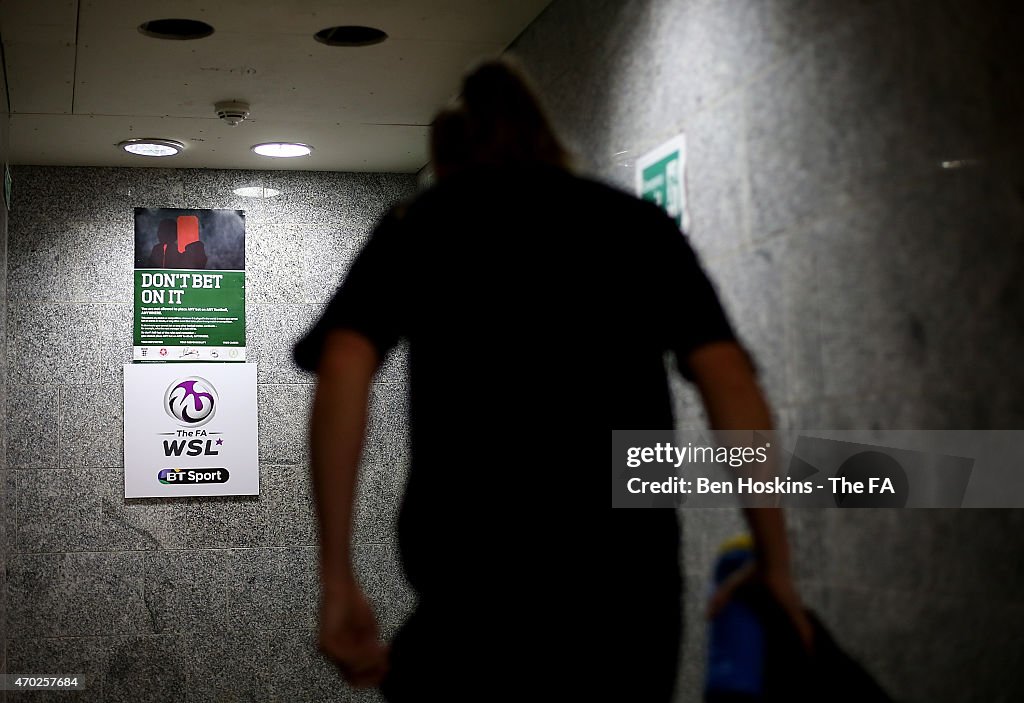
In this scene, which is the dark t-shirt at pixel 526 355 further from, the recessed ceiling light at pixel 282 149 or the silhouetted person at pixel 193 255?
the silhouetted person at pixel 193 255

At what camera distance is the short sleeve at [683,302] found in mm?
1174

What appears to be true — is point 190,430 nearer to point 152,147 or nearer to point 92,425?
point 92,425

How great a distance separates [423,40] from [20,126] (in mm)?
1550

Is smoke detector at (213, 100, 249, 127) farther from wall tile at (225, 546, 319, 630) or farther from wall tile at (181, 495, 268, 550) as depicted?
wall tile at (225, 546, 319, 630)

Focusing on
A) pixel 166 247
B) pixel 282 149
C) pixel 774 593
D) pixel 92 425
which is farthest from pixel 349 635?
pixel 166 247

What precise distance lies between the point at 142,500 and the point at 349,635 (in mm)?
3255

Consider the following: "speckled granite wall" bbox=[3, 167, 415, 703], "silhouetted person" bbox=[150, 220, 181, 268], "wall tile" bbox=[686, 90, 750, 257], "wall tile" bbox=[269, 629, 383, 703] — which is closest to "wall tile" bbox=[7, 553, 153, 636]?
"speckled granite wall" bbox=[3, 167, 415, 703]

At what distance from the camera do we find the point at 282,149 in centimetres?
401

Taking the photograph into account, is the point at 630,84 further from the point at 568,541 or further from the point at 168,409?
the point at 168,409

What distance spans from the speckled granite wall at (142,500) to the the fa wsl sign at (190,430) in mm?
47

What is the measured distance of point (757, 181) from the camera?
184 cm

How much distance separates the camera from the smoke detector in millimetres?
3475

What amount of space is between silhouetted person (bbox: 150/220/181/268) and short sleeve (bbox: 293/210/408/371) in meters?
3.23

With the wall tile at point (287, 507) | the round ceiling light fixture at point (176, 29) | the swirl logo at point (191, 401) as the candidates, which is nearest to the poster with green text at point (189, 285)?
the swirl logo at point (191, 401)
